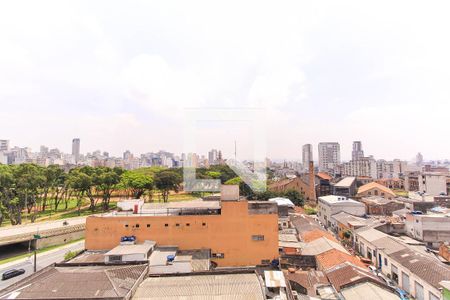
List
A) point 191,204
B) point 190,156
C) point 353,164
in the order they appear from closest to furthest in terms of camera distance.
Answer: point 191,204 → point 190,156 → point 353,164

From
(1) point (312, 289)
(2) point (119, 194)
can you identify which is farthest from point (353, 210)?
(2) point (119, 194)

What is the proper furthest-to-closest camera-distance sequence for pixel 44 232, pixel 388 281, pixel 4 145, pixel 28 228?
pixel 4 145, pixel 28 228, pixel 44 232, pixel 388 281

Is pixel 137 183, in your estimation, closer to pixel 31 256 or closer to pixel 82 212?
pixel 82 212

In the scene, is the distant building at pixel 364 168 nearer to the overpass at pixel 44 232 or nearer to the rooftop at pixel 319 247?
the rooftop at pixel 319 247

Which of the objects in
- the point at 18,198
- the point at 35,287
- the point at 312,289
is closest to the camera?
the point at 35,287

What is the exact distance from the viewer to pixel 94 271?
9625 millimetres

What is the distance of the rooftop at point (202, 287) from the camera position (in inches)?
327

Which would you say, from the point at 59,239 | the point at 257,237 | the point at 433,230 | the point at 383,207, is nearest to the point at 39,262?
the point at 59,239

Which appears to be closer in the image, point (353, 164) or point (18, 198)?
point (18, 198)

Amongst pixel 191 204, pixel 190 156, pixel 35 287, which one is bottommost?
pixel 35 287

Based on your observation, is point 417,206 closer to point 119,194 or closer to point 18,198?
point 119,194

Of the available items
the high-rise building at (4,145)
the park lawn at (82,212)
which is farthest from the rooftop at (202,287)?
the high-rise building at (4,145)

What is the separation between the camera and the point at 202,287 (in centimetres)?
885

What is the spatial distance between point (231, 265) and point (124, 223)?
619cm
